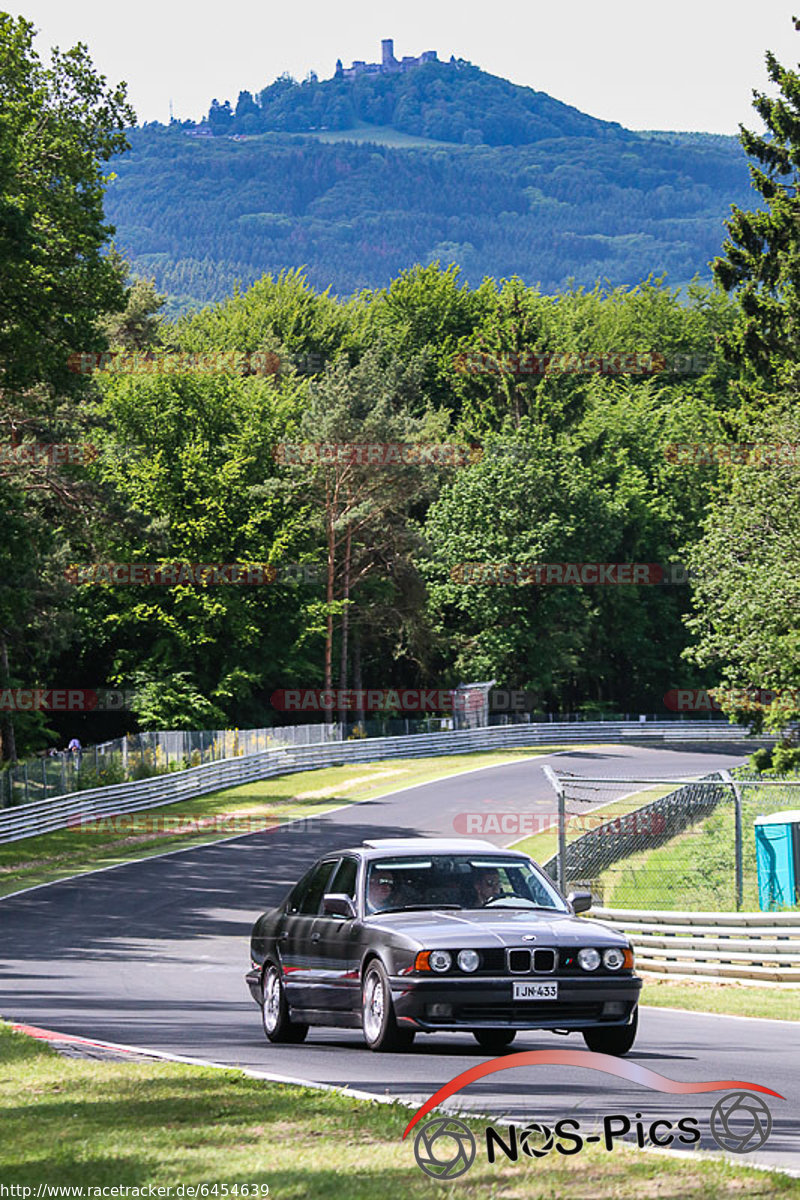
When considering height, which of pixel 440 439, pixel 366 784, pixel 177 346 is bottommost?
pixel 366 784

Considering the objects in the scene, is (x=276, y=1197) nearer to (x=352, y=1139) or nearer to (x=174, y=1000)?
(x=352, y=1139)

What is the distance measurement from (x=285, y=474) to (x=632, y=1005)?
6367 centimetres

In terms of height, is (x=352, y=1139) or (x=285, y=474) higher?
(x=285, y=474)

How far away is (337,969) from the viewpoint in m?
11.6

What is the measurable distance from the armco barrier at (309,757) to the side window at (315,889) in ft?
93.6

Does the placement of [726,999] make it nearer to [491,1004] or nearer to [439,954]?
[491,1004]

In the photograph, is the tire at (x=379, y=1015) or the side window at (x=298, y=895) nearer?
the tire at (x=379, y=1015)

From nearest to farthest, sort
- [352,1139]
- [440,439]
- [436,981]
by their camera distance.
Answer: [352,1139] < [436,981] < [440,439]

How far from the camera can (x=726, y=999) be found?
57.6ft

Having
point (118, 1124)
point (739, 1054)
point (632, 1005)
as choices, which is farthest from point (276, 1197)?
point (739, 1054)

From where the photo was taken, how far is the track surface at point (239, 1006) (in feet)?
30.4

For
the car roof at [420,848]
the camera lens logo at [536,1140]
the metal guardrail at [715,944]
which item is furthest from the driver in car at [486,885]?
the metal guardrail at [715,944]

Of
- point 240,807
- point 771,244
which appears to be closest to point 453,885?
point 240,807

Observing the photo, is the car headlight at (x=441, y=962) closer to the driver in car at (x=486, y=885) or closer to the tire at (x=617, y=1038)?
the tire at (x=617, y=1038)
